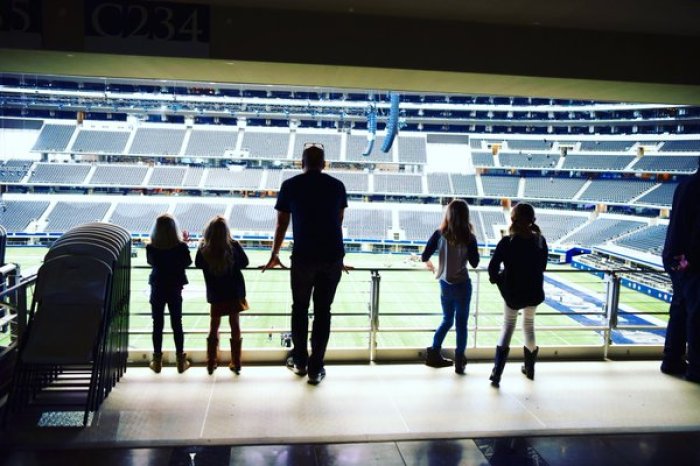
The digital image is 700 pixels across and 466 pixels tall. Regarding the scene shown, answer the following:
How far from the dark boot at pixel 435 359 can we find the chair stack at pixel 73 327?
1.83 m

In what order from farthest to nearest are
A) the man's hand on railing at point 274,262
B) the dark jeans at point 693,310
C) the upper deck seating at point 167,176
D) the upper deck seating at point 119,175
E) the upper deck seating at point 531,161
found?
the upper deck seating at point 531,161 → the upper deck seating at point 167,176 → the upper deck seating at point 119,175 → the dark jeans at point 693,310 → the man's hand on railing at point 274,262

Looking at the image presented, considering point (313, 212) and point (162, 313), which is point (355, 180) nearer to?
point (162, 313)

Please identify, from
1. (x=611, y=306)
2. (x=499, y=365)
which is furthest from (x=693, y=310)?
(x=499, y=365)

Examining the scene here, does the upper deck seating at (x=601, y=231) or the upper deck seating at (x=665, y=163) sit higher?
the upper deck seating at (x=665, y=163)

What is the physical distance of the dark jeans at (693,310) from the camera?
2809 millimetres

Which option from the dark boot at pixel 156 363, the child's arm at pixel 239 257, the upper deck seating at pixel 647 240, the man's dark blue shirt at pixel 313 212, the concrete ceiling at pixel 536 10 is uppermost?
the concrete ceiling at pixel 536 10

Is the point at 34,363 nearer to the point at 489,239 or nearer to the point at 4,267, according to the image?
the point at 4,267

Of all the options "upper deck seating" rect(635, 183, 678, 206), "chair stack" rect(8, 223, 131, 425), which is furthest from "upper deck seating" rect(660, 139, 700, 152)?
"chair stack" rect(8, 223, 131, 425)

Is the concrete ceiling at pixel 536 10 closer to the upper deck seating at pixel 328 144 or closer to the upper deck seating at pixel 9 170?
the upper deck seating at pixel 9 170

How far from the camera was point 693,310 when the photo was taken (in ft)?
9.28

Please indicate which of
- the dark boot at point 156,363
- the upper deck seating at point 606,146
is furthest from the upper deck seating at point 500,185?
the dark boot at point 156,363

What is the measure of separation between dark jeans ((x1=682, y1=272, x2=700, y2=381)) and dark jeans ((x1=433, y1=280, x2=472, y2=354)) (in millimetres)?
1222

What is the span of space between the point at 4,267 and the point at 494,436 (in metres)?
2.72

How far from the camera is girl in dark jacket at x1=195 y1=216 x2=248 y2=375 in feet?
9.36
